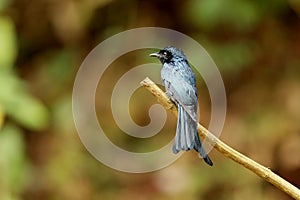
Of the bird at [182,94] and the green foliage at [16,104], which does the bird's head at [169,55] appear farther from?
the green foliage at [16,104]

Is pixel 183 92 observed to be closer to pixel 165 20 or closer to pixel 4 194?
pixel 4 194

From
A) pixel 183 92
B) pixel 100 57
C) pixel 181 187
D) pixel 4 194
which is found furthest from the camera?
pixel 100 57

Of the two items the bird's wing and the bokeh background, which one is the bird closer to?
the bird's wing

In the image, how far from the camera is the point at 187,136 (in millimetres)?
378

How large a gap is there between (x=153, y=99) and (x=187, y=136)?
1.81m

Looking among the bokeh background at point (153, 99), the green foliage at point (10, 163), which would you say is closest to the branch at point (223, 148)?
the green foliage at point (10, 163)

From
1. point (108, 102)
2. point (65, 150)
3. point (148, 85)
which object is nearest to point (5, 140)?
point (65, 150)

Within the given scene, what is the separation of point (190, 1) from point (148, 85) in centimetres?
185

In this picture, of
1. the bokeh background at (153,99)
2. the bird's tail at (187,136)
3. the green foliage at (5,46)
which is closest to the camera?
the bird's tail at (187,136)

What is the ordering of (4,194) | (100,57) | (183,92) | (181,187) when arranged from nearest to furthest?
(183,92) → (4,194) → (181,187) → (100,57)

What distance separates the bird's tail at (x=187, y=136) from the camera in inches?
14.1

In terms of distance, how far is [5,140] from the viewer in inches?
75.5

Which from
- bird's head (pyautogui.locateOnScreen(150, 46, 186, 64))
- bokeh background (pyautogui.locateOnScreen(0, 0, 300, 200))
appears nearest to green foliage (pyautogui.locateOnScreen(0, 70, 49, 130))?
bokeh background (pyautogui.locateOnScreen(0, 0, 300, 200))

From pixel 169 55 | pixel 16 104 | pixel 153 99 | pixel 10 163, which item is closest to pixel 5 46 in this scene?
pixel 16 104
